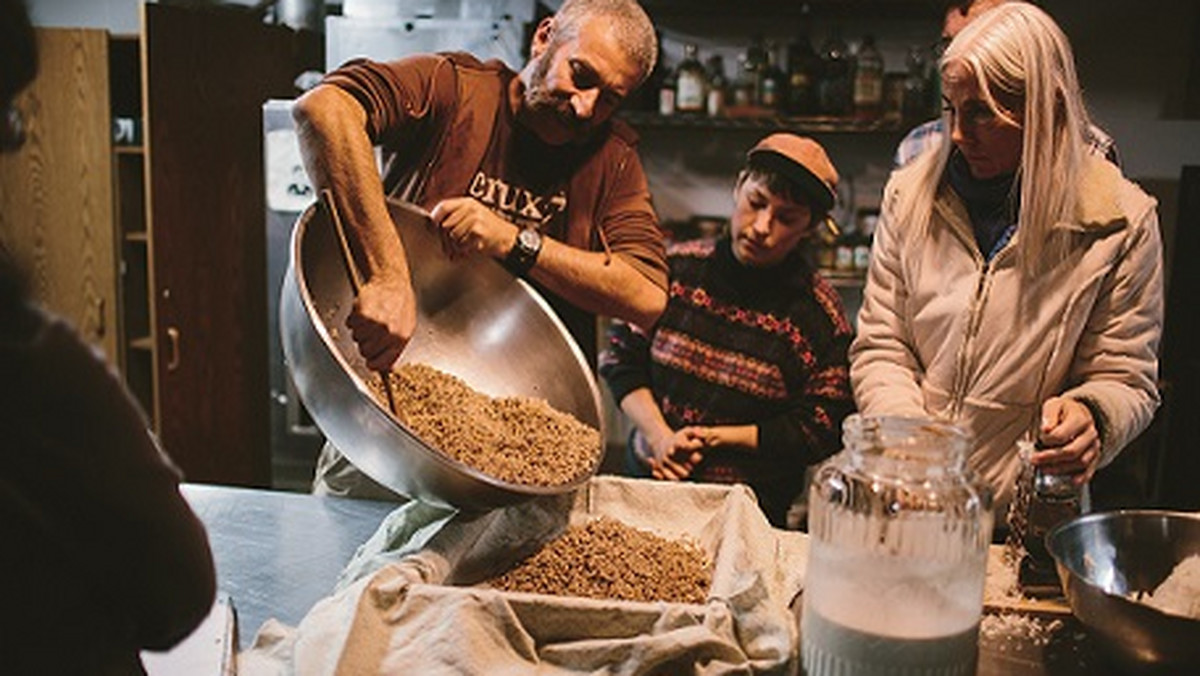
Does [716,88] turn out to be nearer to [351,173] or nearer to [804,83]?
[804,83]

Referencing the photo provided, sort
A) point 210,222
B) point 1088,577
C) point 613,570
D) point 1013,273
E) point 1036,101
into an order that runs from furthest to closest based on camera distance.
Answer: point 210,222
point 1013,273
point 1036,101
point 613,570
point 1088,577

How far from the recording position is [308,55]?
3.83 meters

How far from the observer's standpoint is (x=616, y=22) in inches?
67.6

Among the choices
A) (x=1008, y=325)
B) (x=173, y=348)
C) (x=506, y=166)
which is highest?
(x=506, y=166)

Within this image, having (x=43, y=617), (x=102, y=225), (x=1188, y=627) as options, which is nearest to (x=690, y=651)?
(x=1188, y=627)

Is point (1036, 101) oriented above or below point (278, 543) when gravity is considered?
above

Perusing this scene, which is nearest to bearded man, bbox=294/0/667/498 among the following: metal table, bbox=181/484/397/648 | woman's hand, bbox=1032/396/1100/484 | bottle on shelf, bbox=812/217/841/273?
metal table, bbox=181/484/397/648

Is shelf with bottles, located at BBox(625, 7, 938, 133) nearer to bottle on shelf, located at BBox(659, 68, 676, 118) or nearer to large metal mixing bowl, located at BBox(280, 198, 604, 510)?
bottle on shelf, located at BBox(659, 68, 676, 118)

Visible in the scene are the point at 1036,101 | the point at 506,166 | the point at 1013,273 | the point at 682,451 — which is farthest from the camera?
the point at 682,451

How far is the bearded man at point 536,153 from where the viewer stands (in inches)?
62.3

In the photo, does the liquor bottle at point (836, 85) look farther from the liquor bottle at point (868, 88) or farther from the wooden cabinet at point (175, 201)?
the wooden cabinet at point (175, 201)

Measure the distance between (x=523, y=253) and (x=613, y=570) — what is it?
20.8 inches

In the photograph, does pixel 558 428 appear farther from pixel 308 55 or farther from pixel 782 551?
pixel 308 55

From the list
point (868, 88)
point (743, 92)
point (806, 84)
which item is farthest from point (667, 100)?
point (868, 88)
